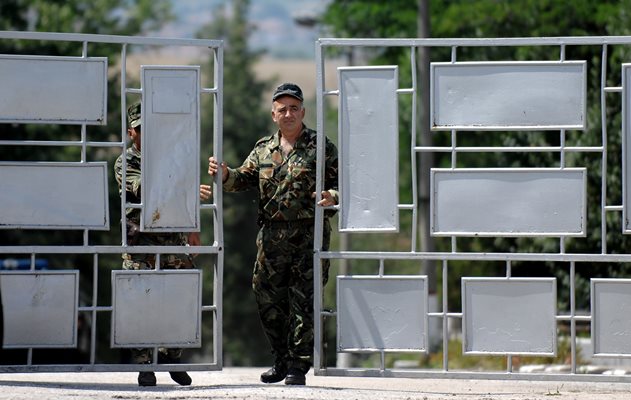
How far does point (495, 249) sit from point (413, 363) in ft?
6.21

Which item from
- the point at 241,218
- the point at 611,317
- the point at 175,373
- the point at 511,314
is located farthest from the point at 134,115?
the point at 241,218

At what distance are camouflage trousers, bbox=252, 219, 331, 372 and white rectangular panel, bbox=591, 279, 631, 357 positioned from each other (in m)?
1.58

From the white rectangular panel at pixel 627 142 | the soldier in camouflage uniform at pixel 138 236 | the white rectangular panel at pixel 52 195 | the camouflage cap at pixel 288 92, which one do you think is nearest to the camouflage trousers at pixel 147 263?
the soldier in camouflage uniform at pixel 138 236

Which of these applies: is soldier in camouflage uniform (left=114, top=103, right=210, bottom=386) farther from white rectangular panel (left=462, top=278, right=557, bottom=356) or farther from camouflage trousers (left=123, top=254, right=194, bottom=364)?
white rectangular panel (left=462, top=278, right=557, bottom=356)

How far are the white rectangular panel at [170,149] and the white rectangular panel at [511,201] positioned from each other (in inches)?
56.1

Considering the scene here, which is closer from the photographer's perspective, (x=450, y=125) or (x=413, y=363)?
(x=450, y=125)

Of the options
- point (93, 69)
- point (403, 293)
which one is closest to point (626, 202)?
point (403, 293)

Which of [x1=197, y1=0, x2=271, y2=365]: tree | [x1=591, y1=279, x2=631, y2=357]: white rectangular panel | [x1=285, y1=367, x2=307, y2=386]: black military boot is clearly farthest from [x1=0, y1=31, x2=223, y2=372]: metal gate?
[x1=197, y1=0, x2=271, y2=365]: tree

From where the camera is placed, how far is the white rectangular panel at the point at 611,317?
8180 millimetres

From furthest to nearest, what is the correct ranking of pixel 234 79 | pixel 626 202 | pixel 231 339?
pixel 234 79 < pixel 231 339 < pixel 626 202

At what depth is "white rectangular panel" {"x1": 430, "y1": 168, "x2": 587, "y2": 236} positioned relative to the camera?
8172 millimetres

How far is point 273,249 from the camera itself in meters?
8.30

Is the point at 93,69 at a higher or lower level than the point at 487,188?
higher

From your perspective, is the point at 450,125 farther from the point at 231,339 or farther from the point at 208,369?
the point at 231,339
